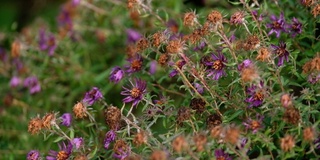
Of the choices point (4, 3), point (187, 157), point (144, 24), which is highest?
point (187, 157)

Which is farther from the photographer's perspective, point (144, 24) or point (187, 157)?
point (144, 24)

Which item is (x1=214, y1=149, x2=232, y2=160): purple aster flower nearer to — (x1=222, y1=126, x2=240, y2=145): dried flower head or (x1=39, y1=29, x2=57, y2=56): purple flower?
(x1=222, y1=126, x2=240, y2=145): dried flower head

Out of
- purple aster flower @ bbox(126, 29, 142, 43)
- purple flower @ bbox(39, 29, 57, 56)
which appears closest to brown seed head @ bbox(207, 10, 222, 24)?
purple aster flower @ bbox(126, 29, 142, 43)

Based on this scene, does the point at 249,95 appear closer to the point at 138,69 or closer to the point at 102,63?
the point at 138,69

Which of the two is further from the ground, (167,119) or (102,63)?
(167,119)

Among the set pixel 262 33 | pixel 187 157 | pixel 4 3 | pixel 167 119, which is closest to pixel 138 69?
pixel 167 119

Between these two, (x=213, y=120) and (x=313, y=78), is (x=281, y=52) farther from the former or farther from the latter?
(x=213, y=120)
